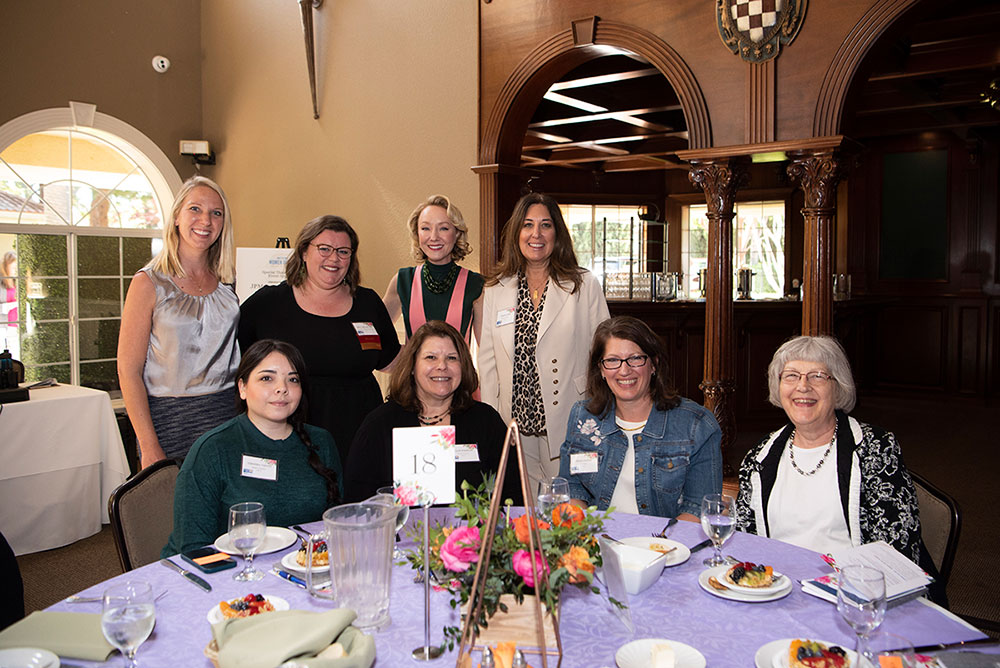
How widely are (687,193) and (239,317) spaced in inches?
382

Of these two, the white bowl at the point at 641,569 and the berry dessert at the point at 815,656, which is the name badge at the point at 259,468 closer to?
the white bowl at the point at 641,569

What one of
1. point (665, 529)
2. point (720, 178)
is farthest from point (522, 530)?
point (720, 178)

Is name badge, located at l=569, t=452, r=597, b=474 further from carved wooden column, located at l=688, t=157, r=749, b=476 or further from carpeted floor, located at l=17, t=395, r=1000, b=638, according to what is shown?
carved wooden column, located at l=688, t=157, r=749, b=476

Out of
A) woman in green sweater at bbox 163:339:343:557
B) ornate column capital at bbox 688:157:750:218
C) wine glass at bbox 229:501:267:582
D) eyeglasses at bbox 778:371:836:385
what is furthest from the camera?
ornate column capital at bbox 688:157:750:218

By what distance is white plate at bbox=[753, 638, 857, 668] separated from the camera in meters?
1.25

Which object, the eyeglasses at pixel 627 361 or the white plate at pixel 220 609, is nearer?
the white plate at pixel 220 609

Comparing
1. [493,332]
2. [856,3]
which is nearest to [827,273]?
[856,3]

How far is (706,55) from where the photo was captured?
376 centimetres

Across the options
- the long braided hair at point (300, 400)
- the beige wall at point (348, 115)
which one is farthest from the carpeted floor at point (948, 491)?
the beige wall at point (348, 115)

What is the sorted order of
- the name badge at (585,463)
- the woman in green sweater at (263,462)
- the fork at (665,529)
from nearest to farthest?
1. the fork at (665,529)
2. the woman in green sweater at (263,462)
3. the name badge at (585,463)

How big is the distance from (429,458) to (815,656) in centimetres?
87

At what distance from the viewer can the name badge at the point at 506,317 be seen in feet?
10.1

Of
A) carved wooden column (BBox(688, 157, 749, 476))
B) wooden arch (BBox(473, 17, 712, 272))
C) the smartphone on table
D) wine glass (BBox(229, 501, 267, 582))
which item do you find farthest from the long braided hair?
wooden arch (BBox(473, 17, 712, 272))

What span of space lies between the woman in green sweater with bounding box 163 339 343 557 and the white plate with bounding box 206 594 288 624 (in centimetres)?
53
